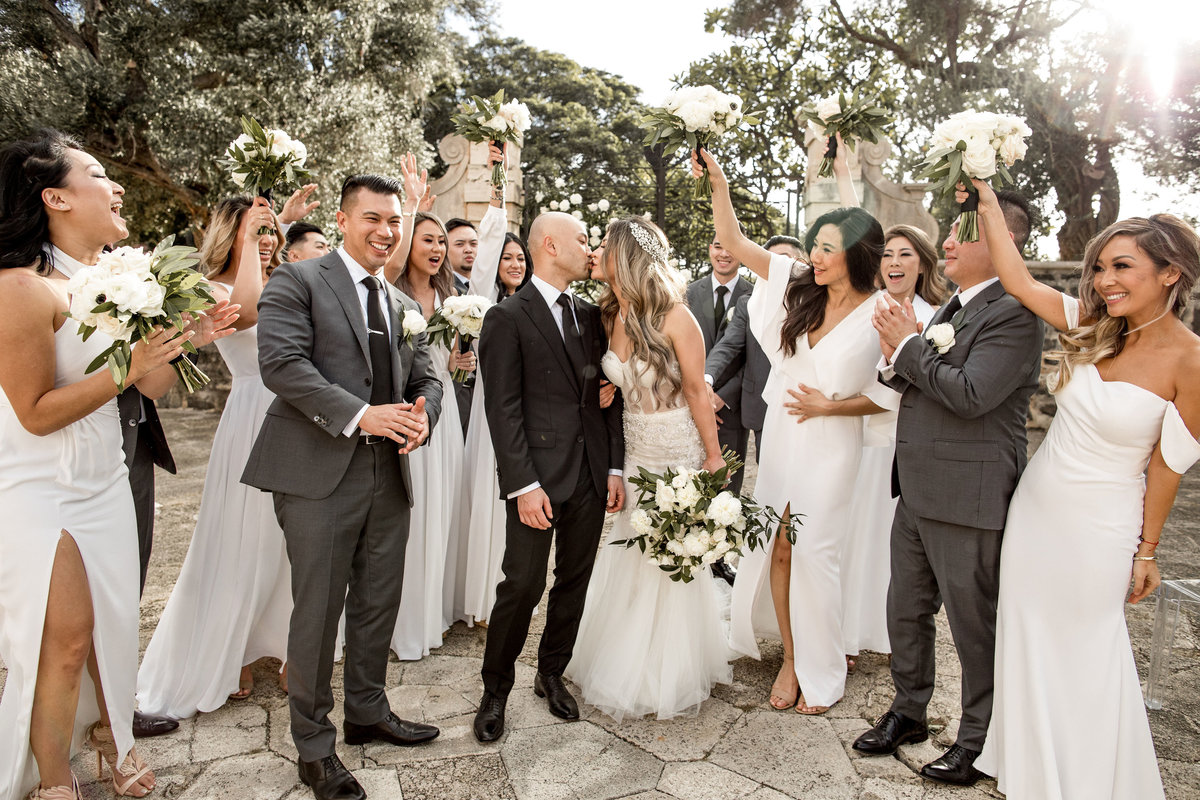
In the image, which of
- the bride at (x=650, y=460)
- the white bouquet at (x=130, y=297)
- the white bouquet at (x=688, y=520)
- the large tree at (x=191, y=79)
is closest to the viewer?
the white bouquet at (x=130, y=297)

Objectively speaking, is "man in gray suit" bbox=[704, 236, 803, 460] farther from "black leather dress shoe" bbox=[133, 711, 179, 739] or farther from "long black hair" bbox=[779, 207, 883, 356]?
"black leather dress shoe" bbox=[133, 711, 179, 739]

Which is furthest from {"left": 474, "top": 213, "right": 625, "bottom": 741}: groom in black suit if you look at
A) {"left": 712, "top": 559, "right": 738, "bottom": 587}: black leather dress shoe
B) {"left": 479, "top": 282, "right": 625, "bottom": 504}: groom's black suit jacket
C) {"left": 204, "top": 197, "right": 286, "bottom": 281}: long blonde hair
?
{"left": 712, "top": 559, "right": 738, "bottom": 587}: black leather dress shoe

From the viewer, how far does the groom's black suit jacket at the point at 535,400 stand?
3426mm

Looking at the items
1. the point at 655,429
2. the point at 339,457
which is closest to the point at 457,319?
the point at 655,429

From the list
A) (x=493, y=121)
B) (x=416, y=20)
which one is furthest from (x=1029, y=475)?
(x=416, y=20)

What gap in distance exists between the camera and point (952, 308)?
Result: 3.58 meters

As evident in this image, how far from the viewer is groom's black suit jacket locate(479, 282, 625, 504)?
343 cm

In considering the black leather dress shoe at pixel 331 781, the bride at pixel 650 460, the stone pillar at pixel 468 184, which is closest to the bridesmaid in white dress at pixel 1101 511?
the bride at pixel 650 460

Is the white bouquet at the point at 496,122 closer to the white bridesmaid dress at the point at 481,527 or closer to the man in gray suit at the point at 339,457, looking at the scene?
the white bridesmaid dress at the point at 481,527

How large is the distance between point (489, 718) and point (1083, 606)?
2.49m

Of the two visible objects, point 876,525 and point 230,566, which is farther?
point 876,525

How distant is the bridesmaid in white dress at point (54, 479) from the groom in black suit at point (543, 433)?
131 cm

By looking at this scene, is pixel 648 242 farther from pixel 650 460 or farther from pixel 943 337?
pixel 943 337

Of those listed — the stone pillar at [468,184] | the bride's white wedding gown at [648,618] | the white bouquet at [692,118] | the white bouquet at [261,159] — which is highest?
the stone pillar at [468,184]
